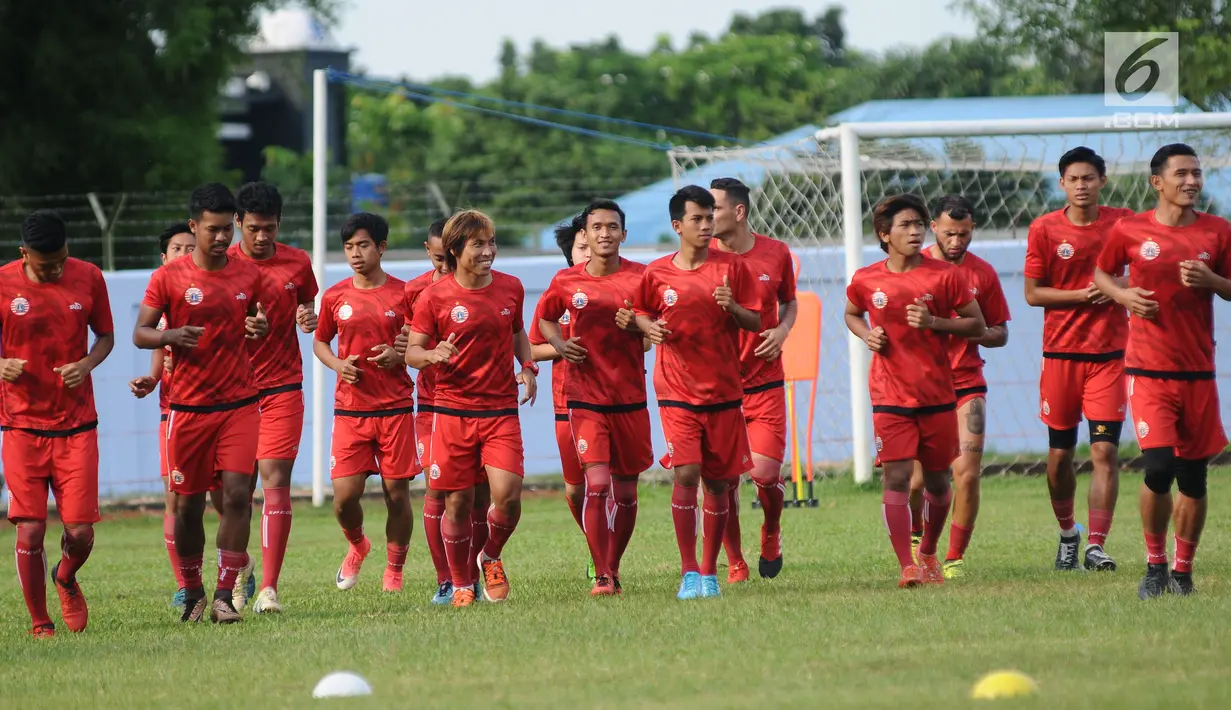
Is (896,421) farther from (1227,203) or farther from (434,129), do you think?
(434,129)

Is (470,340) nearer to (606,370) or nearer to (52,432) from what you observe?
(606,370)

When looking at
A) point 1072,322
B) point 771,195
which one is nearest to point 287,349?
point 1072,322

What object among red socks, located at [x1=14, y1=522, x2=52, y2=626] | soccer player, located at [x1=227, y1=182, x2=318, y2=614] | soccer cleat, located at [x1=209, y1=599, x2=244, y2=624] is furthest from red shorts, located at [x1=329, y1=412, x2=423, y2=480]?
red socks, located at [x1=14, y1=522, x2=52, y2=626]

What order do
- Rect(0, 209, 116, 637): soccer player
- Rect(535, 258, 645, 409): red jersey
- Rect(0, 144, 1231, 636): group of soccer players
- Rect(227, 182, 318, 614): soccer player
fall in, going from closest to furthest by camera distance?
Rect(0, 144, 1231, 636): group of soccer players, Rect(0, 209, 116, 637): soccer player, Rect(535, 258, 645, 409): red jersey, Rect(227, 182, 318, 614): soccer player

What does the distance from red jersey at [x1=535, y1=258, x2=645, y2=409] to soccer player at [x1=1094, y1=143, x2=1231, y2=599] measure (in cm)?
272

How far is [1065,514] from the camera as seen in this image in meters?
11.1

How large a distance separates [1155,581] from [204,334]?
5.29 meters

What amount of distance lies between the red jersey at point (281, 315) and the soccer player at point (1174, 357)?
16.0 ft

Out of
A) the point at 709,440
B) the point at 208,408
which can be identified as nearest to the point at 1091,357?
the point at 709,440

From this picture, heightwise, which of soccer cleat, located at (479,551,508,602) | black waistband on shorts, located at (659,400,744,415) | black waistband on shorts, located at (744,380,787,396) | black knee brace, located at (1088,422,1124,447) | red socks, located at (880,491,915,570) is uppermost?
black waistband on shorts, located at (744,380,787,396)

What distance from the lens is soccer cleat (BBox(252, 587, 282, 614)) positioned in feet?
33.8

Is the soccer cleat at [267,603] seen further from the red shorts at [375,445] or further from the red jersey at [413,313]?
the red jersey at [413,313]

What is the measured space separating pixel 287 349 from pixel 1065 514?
4976 millimetres

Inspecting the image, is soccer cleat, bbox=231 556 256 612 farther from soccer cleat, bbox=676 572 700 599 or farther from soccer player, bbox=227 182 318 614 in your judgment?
soccer cleat, bbox=676 572 700 599
